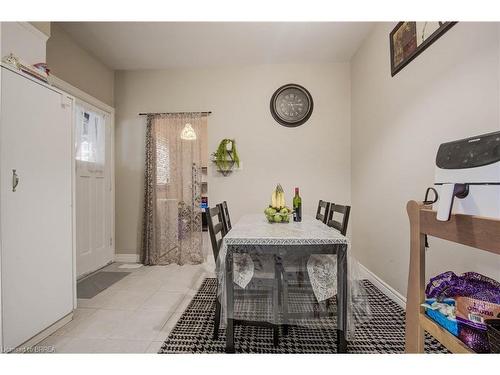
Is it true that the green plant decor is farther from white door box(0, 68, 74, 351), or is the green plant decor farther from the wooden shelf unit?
the wooden shelf unit

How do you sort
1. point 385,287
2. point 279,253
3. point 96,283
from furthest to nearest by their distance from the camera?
point 96,283, point 385,287, point 279,253

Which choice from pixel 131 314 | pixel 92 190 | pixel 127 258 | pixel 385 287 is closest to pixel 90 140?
pixel 92 190

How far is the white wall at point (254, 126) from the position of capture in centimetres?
323

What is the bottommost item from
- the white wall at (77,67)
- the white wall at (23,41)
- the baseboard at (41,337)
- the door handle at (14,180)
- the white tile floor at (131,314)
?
the white tile floor at (131,314)

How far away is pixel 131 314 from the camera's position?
1.97 meters

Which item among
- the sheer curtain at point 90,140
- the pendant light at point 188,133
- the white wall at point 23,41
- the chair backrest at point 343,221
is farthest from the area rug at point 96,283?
the chair backrest at point 343,221

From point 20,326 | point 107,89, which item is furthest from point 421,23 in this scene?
point 107,89

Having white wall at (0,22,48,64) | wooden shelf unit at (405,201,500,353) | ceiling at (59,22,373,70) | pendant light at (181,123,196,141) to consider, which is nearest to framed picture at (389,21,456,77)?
ceiling at (59,22,373,70)

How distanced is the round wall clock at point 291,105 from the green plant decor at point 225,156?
72 centimetres

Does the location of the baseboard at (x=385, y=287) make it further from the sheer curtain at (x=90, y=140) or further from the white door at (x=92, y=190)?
the sheer curtain at (x=90, y=140)

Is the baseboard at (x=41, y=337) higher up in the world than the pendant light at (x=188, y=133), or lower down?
lower down

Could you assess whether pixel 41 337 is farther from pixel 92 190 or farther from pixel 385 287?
pixel 385 287

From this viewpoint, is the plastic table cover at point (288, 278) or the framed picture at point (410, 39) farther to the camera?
the framed picture at point (410, 39)

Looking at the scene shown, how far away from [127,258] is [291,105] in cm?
315
